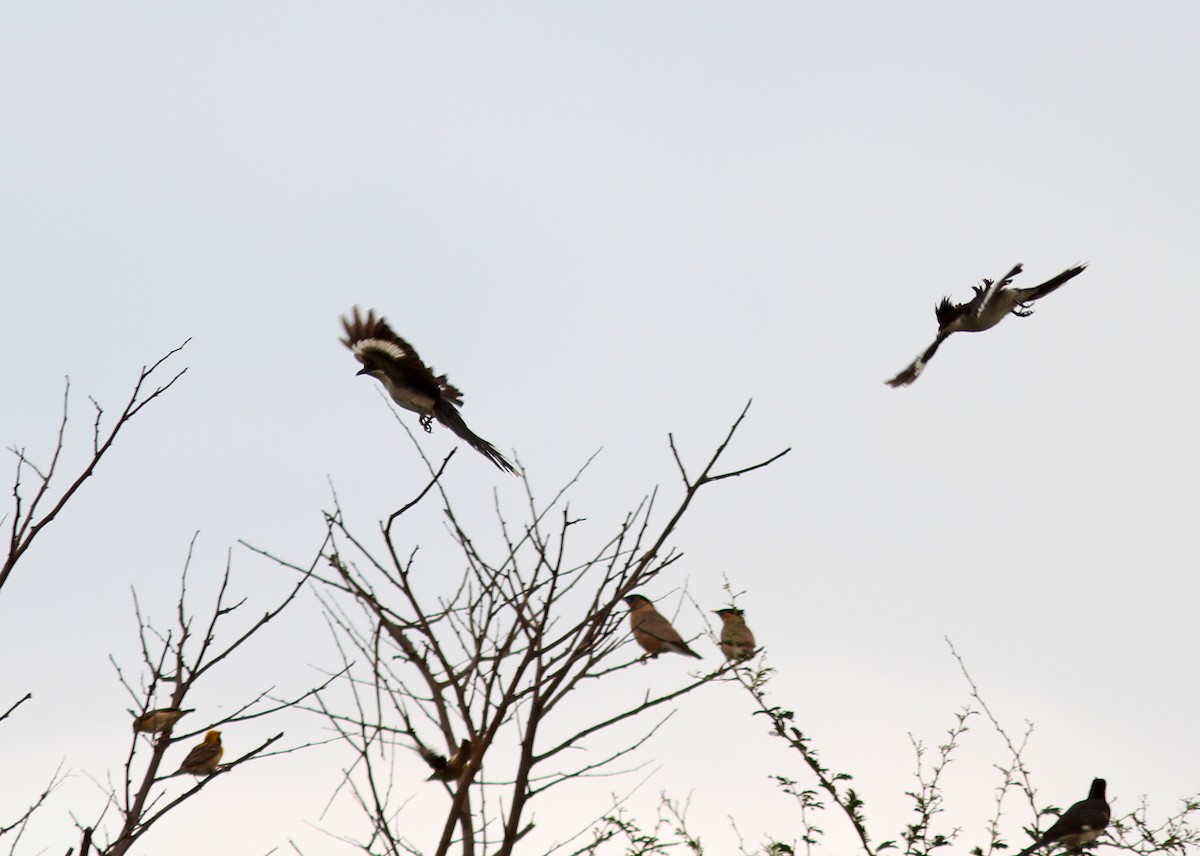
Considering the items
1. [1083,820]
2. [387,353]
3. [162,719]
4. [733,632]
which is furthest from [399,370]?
[1083,820]

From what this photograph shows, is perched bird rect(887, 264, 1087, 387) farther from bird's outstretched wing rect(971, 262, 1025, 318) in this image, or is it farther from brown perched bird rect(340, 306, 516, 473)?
brown perched bird rect(340, 306, 516, 473)

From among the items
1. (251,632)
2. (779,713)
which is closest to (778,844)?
(779,713)

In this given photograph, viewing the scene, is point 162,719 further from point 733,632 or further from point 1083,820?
point 1083,820

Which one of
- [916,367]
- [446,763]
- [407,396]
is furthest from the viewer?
[916,367]

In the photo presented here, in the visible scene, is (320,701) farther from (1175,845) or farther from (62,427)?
(1175,845)

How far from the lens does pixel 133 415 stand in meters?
3.62

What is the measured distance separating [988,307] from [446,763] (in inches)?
232

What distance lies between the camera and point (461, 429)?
27.9ft

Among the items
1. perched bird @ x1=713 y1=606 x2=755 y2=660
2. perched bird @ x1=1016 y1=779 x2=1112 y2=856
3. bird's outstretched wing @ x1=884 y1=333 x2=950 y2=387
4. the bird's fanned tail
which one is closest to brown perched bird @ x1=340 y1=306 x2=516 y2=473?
the bird's fanned tail

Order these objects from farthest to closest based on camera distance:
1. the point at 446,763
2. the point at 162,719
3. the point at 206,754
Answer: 1. the point at 206,754
2. the point at 162,719
3. the point at 446,763

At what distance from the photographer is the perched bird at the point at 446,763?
3995mm

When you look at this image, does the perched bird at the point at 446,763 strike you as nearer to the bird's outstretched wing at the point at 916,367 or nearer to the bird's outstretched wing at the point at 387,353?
the bird's outstretched wing at the point at 387,353

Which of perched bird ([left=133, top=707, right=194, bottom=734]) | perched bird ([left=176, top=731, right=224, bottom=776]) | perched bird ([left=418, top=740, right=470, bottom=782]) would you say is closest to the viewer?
perched bird ([left=418, top=740, right=470, bottom=782])

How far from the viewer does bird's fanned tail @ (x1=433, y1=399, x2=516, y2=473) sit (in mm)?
8227
